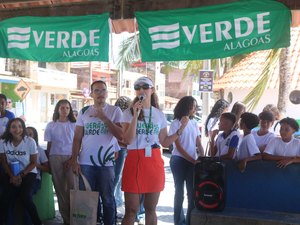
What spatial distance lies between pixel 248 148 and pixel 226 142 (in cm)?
30

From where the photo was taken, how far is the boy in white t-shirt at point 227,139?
206 inches

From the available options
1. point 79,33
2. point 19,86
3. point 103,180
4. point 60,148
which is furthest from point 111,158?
point 19,86

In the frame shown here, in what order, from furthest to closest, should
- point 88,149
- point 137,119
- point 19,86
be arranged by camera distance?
point 19,86
point 88,149
point 137,119

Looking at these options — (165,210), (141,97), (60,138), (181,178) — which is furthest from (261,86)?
(141,97)

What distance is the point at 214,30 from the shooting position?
5.23m

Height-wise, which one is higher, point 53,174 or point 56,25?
point 56,25

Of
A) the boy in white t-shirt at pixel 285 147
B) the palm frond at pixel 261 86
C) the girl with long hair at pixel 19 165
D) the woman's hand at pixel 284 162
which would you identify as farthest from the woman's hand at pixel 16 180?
the palm frond at pixel 261 86

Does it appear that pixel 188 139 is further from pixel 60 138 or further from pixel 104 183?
pixel 60 138

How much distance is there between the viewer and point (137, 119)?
4355mm

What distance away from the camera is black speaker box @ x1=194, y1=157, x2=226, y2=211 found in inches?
194

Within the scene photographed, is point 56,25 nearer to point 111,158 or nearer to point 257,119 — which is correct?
point 111,158

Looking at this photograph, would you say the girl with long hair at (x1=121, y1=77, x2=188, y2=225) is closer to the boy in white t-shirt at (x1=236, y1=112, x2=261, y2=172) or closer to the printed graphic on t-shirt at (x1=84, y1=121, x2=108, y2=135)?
the printed graphic on t-shirt at (x1=84, y1=121, x2=108, y2=135)

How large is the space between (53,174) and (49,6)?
2501 mm

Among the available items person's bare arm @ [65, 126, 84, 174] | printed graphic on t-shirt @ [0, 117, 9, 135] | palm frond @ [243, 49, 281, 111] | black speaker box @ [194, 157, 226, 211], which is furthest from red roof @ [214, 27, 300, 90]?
person's bare arm @ [65, 126, 84, 174]
